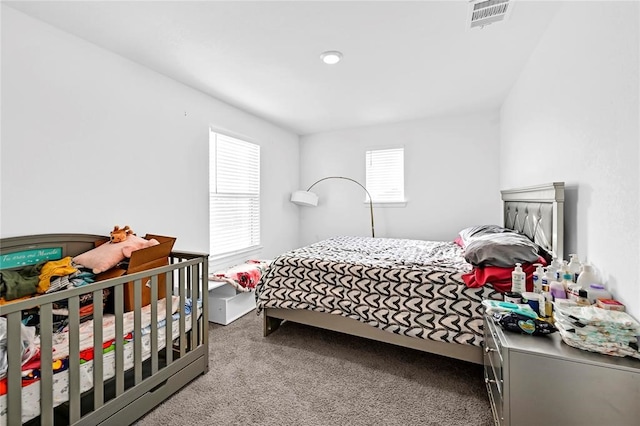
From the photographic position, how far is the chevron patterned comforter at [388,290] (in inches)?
74.0

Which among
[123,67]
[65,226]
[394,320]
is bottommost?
[394,320]

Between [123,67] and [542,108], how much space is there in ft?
10.7

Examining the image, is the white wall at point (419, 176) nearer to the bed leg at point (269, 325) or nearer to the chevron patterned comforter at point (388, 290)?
the chevron patterned comforter at point (388, 290)

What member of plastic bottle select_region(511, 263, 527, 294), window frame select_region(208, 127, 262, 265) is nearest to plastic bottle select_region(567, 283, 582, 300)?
plastic bottle select_region(511, 263, 527, 294)

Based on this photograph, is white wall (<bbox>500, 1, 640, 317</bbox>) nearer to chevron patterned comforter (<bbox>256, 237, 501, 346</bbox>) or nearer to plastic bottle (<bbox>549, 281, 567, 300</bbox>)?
plastic bottle (<bbox>549, 281, 567, 300</bbox>)

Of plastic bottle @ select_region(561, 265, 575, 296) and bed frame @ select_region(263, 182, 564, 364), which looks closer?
plastic bottle @ select_region(561, 265, 575, 296)

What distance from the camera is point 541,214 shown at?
2008 mm

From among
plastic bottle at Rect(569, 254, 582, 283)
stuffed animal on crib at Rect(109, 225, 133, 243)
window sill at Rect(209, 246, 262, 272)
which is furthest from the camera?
window sill at Rect(209, 246, 262, 272)

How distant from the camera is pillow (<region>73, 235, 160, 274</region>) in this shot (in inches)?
74.0

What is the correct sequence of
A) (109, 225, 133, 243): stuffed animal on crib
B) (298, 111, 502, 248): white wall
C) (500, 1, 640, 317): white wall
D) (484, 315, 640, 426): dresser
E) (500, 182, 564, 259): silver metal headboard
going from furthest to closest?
(298, 111, 502, 248): white wall → (109, 225, 133, 243): stuffed animal on crib → (500, 182, 564, 259): silver metal headboard → (500, 1, 640, 317): white wall → (484, 315, 640, 426): dresser

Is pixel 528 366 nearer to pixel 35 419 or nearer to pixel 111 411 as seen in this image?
pixel 111 411

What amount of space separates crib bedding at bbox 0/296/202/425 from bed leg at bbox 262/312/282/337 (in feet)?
2.21

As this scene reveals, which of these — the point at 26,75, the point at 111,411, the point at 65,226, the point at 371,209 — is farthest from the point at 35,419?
the point at 371,209

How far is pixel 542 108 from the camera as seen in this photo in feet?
6.98
